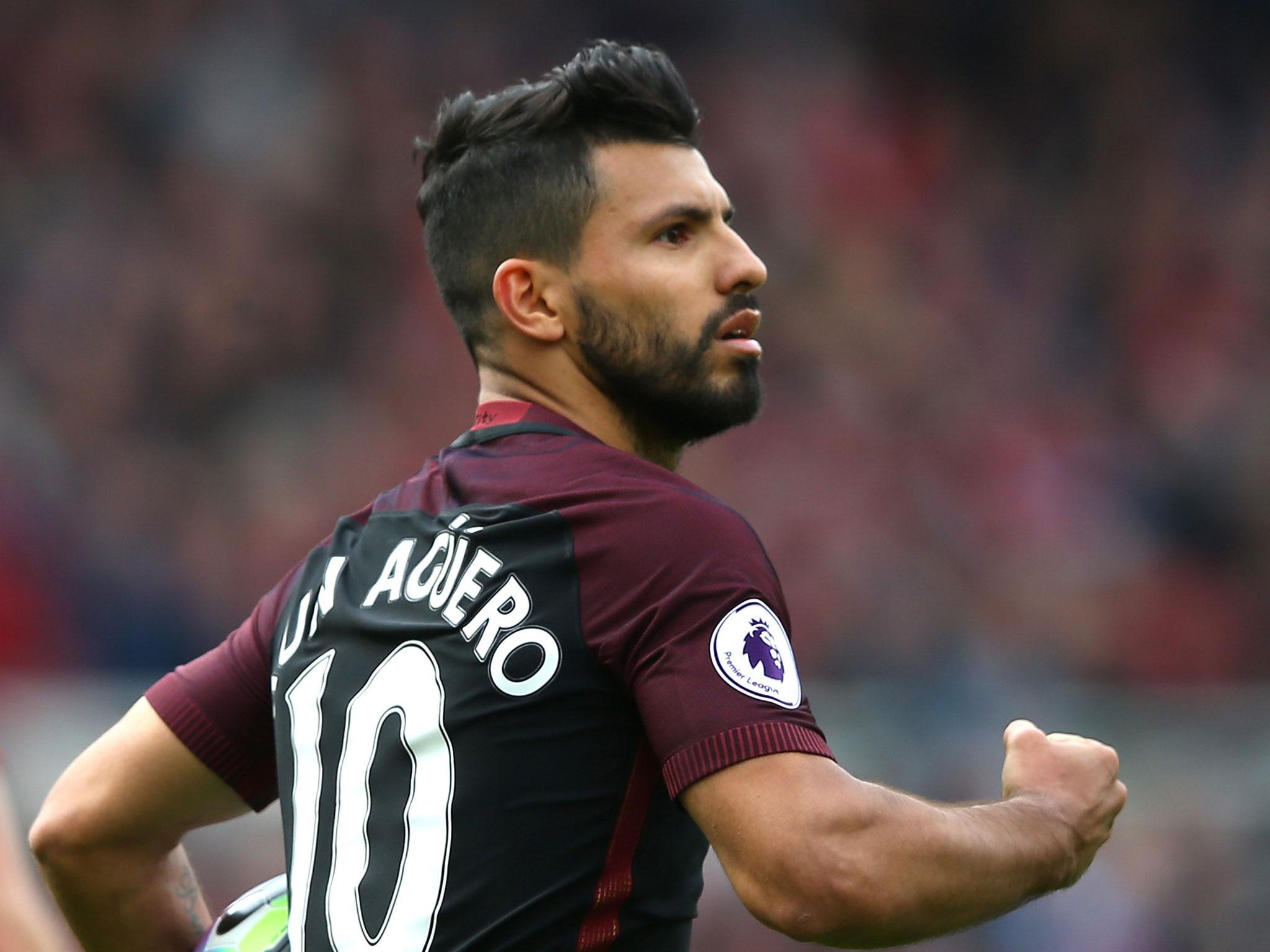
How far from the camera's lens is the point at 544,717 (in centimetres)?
218

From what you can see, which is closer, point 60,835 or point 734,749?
point 734,749

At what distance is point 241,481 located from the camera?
7.86 meters

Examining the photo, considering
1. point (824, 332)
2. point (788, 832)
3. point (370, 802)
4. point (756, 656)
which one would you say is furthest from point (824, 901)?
point (824, 332)

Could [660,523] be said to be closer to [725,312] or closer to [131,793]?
[725,312]

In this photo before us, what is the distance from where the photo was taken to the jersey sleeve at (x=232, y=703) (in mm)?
2725

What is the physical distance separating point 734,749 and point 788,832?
13cm

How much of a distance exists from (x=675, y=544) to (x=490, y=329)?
72 cm

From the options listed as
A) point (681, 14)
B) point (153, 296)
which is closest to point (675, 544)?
point (153, 296)

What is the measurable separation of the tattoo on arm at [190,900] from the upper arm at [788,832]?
1270 mm

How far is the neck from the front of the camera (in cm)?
262

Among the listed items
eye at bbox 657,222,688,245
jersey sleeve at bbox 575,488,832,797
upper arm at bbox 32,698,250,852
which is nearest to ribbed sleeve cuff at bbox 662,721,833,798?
jersey sleeve at bbox 575,488,832,797

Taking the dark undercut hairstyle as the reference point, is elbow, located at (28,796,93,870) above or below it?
below

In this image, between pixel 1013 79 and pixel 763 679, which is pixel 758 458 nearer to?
pixel 1013 79

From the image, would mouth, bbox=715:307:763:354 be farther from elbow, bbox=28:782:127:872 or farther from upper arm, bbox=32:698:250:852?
elbow, bbox=28:782:127:872
